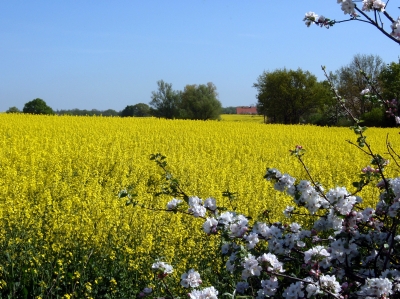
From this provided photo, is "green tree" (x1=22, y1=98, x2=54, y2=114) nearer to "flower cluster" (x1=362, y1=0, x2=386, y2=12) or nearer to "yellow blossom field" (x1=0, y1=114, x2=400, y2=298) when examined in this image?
"yellow blossom field" (x1=0, y1=114, x2=400, y2=298)

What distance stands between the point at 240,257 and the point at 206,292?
0.94ft

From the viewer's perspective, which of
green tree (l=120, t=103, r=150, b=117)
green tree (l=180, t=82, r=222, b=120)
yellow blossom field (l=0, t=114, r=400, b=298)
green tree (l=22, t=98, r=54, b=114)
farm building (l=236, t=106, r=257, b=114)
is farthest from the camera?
farm building (l=236, t=106, r=257, b=114)

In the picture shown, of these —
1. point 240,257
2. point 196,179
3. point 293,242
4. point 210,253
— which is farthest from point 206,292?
point 196,179

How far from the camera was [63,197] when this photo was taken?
7.97m

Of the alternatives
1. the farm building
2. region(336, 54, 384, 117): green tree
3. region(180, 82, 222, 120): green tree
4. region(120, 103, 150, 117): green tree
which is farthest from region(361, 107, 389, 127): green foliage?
region(120, 103, 150, 117): green tree

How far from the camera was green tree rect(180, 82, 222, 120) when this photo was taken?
7000cm

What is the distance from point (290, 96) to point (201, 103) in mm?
16692


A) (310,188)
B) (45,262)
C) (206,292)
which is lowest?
(45,262)

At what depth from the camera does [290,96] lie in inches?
2238

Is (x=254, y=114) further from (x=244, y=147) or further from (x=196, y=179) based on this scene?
(x=196, y=179)

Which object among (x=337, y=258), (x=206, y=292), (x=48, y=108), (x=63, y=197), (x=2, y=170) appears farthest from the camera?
(x=48, y=108)

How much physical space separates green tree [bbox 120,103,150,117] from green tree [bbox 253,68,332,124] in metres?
27.5

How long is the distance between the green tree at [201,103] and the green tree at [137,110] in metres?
9.80

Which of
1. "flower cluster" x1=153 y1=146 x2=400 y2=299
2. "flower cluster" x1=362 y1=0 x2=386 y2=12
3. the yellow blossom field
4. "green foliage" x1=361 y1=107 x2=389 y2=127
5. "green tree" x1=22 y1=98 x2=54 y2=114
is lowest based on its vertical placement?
the yellow blossom field
